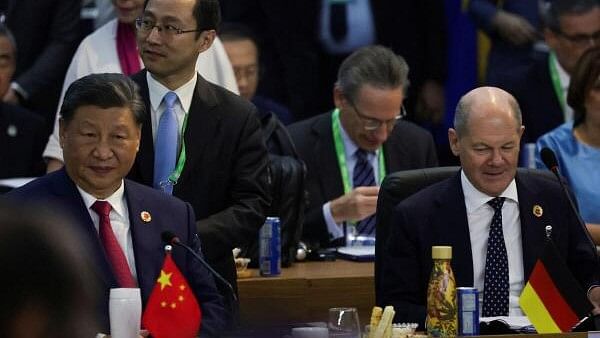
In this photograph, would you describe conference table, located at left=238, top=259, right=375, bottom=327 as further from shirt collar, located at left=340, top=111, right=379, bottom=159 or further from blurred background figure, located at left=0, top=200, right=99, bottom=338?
blurred background figure, located at left=0, top=200, right=99, bottom=338

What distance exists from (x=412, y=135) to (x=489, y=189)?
2180mm

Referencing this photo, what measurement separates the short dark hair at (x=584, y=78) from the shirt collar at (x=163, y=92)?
189 centimetres

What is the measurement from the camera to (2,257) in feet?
5.10

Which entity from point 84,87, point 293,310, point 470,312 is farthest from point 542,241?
point 84,87

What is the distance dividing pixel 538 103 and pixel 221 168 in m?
3.06

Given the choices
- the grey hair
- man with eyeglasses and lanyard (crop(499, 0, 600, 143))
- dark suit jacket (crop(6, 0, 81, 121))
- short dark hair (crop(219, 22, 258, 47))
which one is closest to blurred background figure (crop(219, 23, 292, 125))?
short dark hair (crop(219, 22, 258, 47))

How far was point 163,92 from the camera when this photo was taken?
507 centimetres

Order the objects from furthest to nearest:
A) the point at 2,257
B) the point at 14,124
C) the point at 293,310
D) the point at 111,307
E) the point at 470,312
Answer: the point at 14,124, the point at 293,310, the point at 470,312, the point at 111,307, the point at 2,257

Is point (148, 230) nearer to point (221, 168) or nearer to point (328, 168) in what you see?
point (221, 168)

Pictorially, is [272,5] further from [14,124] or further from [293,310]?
[293,310]

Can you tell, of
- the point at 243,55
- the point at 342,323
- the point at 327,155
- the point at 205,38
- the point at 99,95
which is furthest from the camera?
the point at 243,55

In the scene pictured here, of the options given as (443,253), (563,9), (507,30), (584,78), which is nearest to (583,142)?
(584,78)

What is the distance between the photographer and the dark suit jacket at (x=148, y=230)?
416cm

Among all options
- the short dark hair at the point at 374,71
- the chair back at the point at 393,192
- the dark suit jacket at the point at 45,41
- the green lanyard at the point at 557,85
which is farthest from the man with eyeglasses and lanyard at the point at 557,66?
the chair back at the point at 393,192
